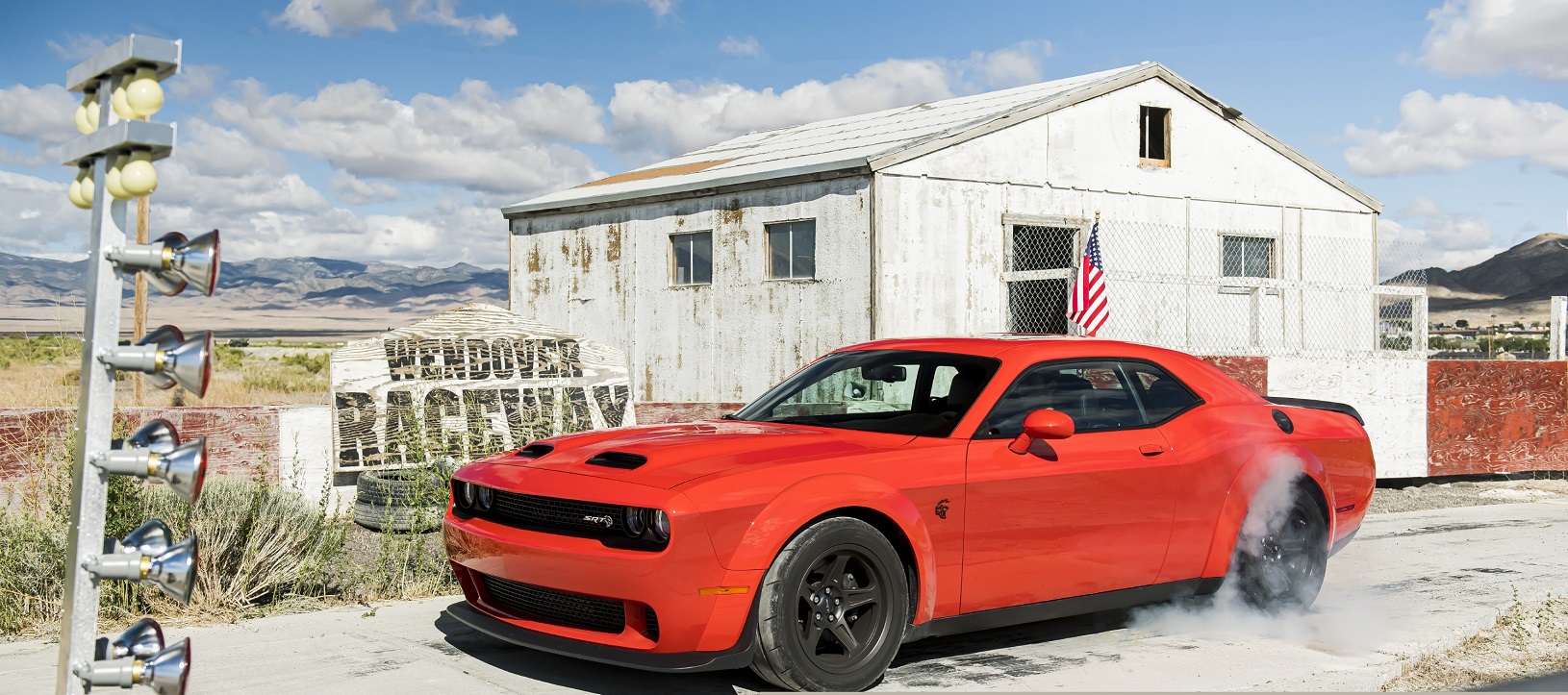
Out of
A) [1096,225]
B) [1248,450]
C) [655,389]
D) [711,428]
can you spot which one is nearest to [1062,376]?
[1248,450]

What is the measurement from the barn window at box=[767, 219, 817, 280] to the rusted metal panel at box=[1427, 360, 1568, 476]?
6604 mm

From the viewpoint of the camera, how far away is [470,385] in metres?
11.6

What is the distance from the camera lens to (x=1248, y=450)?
6672 millimetres

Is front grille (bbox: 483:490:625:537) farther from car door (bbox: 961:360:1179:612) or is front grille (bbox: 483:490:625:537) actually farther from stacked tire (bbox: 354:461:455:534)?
stacked tire (bbox: 354:461:455:534)

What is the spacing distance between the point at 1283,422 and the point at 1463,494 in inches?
310

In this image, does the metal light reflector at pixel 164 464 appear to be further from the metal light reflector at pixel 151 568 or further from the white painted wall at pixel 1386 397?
the white painted wall at pixel 1386 397

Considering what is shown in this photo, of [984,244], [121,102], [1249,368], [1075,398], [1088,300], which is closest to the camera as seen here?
[121,102]

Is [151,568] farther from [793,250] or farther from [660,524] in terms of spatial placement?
[793,250]

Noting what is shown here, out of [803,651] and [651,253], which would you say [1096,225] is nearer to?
[651,253]

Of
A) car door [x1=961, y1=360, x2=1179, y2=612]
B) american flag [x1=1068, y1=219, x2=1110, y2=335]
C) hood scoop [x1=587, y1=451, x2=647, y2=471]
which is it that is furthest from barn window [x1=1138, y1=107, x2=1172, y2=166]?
hood scoop [x1=587, y1=451, x2=647, y2=471]

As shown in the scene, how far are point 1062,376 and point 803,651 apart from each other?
80.7 inches

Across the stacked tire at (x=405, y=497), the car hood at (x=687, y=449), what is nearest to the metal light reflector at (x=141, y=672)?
the car hood at (x=687, y=449)

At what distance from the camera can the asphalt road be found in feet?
18.1

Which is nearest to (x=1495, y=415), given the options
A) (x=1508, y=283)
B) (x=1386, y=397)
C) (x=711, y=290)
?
(x=1386, y=397)
